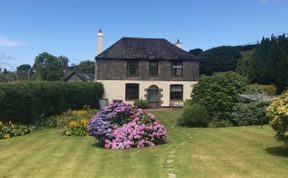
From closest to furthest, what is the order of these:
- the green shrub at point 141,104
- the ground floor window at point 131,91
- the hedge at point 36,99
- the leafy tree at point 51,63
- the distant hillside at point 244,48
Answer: the hedge at point 36,99
the green shrub at point 141,104
the ground floor window at point 131,91
the distant hillside at point 244,48
the leafy tree at point 51,63

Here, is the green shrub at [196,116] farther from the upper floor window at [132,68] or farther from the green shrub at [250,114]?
the upper floor window at [132,68]

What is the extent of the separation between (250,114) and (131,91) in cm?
2588

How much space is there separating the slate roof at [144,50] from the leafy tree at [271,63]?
9.04 metres

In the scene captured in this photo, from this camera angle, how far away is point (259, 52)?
145 ft

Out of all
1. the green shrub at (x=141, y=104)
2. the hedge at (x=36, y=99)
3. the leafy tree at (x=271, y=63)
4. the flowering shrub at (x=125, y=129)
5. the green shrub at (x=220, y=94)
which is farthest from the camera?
the green shrub at (x=141, y=104)

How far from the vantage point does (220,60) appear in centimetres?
6806

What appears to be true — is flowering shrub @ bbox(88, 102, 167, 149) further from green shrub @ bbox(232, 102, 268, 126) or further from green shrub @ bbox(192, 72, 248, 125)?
green shrub @ bbox(192, 72, 248, 125)

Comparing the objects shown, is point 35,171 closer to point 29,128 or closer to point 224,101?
point 29,128

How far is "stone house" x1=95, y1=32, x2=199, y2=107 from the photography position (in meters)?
50.2

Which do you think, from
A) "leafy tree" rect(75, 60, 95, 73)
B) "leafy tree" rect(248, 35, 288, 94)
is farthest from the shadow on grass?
"leafy tree" rect(75, 60, 95, 73)

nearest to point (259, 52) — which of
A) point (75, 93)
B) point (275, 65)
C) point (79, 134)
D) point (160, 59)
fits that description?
point (275, 65)

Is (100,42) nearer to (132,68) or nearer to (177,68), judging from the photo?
(132,68)

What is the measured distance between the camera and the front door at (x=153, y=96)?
51.2 metres

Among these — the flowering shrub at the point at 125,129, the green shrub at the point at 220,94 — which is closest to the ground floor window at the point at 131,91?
the green shrub at the point at 220,94
